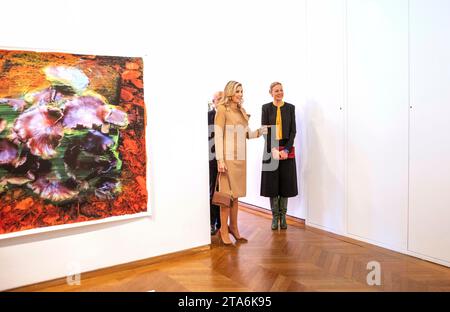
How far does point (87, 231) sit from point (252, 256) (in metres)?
1.48

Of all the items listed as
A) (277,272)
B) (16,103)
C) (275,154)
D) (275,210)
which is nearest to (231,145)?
(275,154)

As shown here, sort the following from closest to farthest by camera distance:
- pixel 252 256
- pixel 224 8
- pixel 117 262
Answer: pixel 117 262 < pixel 252 256 < pixel 224 8

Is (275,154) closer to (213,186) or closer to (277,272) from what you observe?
(213,186)

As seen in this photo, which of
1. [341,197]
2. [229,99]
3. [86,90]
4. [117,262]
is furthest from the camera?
[341,197]

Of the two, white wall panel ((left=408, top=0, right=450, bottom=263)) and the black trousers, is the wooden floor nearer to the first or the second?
white wall panel ((left=408, top=0, right=450, bottom=263))

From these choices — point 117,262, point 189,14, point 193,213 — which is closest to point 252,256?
point 193,213

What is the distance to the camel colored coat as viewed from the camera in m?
3.85

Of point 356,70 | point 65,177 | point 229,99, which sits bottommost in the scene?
point 65,177

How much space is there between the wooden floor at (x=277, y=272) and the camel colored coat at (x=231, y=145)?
25.7 inches

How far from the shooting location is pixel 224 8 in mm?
5941

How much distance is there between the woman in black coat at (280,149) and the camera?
441cm

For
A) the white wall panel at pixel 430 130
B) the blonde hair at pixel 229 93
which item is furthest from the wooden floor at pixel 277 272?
the blonde hair at pixel 229 93

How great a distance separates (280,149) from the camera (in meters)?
4.46

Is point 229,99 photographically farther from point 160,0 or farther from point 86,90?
point 86,90
